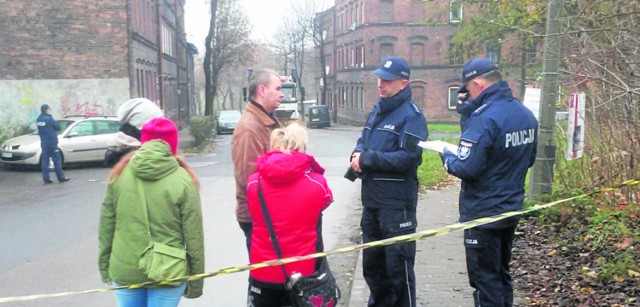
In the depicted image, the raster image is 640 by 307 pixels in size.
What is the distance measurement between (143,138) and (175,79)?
43.2 m

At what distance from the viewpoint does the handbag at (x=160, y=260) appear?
348cm

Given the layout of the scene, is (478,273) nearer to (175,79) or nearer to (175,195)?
(175,195)

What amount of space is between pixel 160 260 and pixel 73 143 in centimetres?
1636

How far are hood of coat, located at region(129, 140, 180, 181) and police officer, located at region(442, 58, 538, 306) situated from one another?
1930mm

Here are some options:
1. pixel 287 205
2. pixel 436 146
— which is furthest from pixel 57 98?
pixel 287 205

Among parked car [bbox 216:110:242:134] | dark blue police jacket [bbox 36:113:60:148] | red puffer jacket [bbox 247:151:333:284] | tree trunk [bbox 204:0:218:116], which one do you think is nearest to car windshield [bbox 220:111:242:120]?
parked car [bbox 216:110:242:134]

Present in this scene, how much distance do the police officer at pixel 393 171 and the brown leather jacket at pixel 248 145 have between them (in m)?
0.76

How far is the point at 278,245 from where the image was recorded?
148 inches

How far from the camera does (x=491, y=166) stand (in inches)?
172

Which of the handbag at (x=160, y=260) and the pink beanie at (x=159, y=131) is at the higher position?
the pink beanie at (x=159, y=131)

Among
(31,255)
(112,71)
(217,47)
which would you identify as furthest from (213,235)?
(217,47)

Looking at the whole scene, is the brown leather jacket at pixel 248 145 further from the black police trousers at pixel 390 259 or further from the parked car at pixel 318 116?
the parked car at pixel 318 116

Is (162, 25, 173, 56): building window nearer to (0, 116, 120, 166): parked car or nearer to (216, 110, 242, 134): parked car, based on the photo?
(216, 110, 242, 134): parked car

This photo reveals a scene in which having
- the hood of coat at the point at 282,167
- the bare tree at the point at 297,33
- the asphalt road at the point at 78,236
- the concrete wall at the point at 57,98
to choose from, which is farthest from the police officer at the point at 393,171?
the bare tree at the point at 297,33
